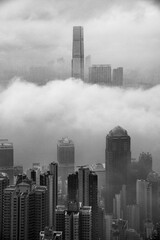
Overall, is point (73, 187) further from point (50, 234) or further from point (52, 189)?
point (50, 234)

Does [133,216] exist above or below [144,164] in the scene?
below

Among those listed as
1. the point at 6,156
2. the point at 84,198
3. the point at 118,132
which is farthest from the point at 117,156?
the point at 6,156

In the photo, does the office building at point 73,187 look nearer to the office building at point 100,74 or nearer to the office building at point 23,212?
the office building at point 23,212

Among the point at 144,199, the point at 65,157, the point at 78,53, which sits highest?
the point at 78,53

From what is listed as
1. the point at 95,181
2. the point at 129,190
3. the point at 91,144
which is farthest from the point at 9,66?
the point at 129,190

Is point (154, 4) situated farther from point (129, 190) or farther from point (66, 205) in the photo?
point (66, 205)

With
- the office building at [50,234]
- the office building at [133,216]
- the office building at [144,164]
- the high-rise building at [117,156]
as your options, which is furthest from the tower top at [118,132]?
the office building at [50,234]

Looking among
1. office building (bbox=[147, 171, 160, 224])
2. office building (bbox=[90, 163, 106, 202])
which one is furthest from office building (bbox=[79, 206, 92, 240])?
office building (bbox=[147, 171, 160, 224])

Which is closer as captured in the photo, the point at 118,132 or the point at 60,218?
the point at 60,218

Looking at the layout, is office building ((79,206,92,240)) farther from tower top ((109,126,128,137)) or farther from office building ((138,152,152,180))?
tower top ((109,126,128,137))
